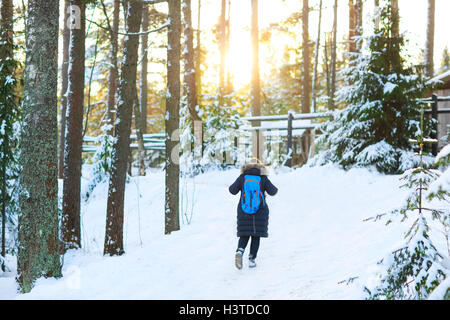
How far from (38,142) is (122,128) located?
7.47ft

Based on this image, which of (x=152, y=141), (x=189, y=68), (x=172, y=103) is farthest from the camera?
(x=152, y=141)

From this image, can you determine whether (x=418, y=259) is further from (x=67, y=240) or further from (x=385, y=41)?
(x=385, y=41)

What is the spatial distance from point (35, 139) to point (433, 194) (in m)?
5.14

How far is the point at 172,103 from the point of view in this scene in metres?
8.42

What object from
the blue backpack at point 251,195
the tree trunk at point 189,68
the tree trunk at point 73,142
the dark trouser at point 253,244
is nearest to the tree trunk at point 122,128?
the tree trunk at point 73,142

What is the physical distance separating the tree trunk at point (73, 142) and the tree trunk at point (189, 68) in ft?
19.0

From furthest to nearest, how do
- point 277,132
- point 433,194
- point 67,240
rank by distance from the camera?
point 277,132 < point 67,240 < point 433,194

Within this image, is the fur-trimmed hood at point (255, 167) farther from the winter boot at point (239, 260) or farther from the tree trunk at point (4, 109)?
the tree trunk at point (4, 109)

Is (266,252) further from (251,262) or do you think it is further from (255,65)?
(255,65)

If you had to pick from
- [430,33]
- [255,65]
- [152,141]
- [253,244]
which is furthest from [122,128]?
[430,33]

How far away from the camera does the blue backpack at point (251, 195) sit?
629 centimetres

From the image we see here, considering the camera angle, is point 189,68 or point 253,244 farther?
point 189,68

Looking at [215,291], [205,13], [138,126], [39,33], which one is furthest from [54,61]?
[205,13]
